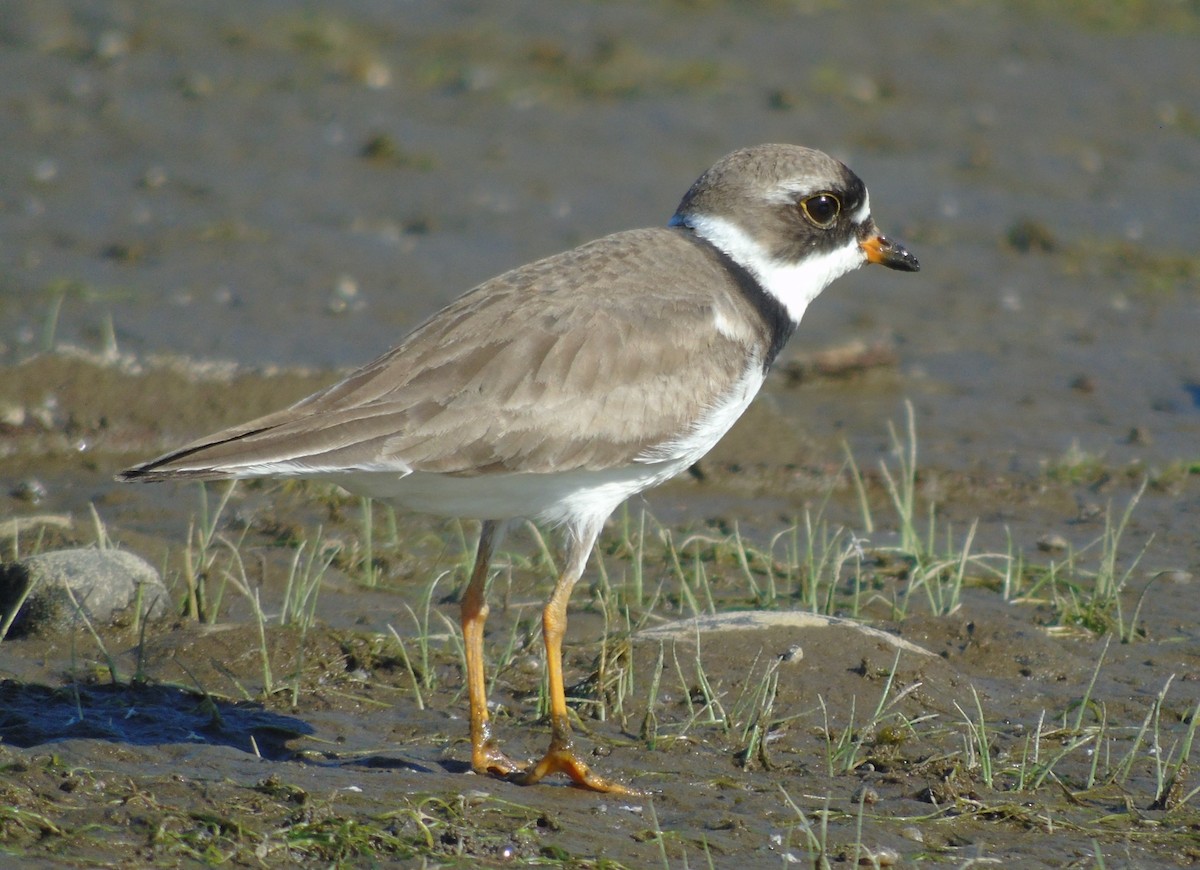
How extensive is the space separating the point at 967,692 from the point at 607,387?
1.75 metres

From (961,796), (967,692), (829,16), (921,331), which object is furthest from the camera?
(829,16)

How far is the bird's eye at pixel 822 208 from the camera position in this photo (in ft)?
19.9

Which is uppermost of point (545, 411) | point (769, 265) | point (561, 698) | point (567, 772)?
point (769, 265)

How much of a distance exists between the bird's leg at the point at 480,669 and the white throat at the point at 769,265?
1.36m

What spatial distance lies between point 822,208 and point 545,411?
1542mm

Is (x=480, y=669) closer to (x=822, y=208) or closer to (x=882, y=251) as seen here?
(x=822, y=208)

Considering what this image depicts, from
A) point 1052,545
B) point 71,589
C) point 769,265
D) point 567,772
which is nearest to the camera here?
point 567,772

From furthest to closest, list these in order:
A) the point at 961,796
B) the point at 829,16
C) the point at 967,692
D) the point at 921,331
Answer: the point at 829,16, the point at 921,331, the point at 967,692, the point at 961,796

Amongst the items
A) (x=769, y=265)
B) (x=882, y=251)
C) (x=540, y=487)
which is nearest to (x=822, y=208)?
(x=769, y=265)

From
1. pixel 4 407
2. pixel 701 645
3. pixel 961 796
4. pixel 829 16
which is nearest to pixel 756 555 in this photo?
pixel 701 645

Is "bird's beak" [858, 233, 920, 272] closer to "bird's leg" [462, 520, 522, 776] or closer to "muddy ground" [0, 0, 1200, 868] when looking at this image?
"muddy ground" [0, 0, 1200, 868]

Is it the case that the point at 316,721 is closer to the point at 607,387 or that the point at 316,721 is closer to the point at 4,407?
the point at 607,387

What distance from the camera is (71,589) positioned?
580 centimetres

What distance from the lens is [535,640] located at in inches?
244
